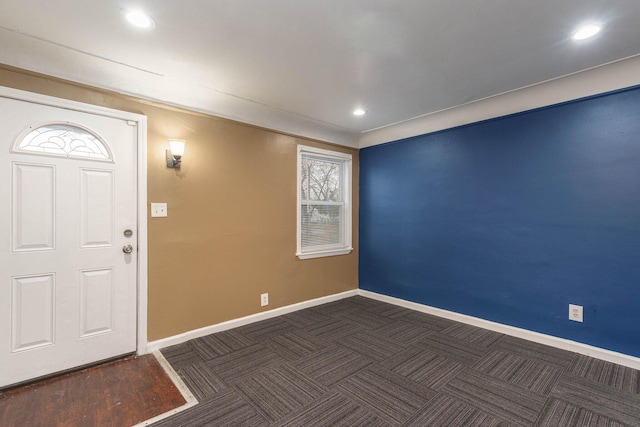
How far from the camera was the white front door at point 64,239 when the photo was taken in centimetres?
212

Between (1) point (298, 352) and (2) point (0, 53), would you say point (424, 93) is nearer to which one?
(1) point (298, 352)

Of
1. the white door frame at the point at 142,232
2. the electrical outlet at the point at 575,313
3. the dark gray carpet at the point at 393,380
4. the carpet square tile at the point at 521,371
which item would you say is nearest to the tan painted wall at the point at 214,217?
the white door frame at the point at 142,232

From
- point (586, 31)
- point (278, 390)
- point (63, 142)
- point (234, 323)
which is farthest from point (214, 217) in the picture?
point (586, 31)

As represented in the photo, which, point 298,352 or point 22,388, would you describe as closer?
point 22,388

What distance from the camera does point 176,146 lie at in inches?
107

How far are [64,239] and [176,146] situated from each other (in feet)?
3.66

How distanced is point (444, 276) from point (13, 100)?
4.15 metres

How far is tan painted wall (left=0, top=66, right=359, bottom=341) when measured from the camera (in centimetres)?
270

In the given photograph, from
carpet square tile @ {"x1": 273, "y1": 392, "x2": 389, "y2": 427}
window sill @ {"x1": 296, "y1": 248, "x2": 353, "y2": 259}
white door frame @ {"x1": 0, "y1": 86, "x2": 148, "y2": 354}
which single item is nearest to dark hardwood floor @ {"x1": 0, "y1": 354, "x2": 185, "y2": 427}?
white door frame @ {"x1": 0, "y1": 86, "x2": 148, "y2": 354}

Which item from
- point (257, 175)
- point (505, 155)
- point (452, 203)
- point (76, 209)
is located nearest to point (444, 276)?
point (452, 203)

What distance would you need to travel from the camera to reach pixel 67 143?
231 cm

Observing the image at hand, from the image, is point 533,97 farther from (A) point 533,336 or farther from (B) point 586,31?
(A) point 533,336

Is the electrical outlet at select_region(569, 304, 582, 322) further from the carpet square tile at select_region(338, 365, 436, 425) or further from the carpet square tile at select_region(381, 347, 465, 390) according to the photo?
the carpet square tile at select_region(338, 365, 436, 425)

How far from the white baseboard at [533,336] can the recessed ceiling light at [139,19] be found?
376 centimetres
